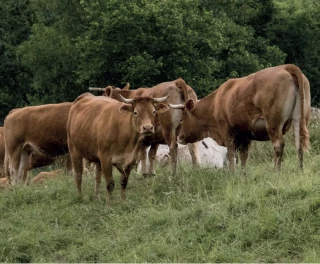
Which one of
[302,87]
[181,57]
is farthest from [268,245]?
[181,57]

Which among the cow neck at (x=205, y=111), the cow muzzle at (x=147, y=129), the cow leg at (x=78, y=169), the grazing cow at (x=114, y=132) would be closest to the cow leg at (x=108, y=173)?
the grazing cow at (x=114, y=132)

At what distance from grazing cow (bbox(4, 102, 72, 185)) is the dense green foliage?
21.4m

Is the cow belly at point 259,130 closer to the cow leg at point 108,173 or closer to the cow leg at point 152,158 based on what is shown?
the cow leg at point 108,173

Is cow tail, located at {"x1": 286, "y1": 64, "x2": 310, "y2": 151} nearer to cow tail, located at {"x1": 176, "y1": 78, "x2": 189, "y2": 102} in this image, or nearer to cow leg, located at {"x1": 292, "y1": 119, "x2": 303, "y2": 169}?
cow leg, located at {"x1": 292, "y1": 119, "x2": 303, "y2": 169}

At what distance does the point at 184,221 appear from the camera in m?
9.73

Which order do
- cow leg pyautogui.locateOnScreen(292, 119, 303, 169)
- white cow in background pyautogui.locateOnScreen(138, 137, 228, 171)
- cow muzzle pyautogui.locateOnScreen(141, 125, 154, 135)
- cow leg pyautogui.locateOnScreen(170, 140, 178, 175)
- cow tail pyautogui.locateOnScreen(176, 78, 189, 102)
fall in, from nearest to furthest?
cow muzzle pyautogui.locateOnScreen(141, 125, 154, 135) < cow leg pyautogui.locateOnScreen(292, 119, 303, 169) < cow leg pyautogui.locateOnScreen(170, 140, 178, 175) < cow tail pyautogui.locateOnScreen(176, 78, 189, 102) < white cow in background pyautogui.locateOnScreen(138, 137, 228, 171)

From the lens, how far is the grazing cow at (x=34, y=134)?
14.4 meters

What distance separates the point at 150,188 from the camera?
39.0 feet

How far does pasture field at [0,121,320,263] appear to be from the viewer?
8750 mm

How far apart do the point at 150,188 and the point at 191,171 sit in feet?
2.62

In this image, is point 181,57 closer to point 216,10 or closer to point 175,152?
point 216,10

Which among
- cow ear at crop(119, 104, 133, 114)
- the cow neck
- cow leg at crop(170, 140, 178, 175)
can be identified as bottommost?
cow leg at crop(170, 140, 178, 175)

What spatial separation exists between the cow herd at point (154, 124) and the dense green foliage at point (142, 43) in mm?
21584

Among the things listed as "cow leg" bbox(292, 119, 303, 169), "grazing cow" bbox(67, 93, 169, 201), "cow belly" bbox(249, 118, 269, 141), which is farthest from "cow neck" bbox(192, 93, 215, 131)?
"cow leg" bbox(292, 119, 303, 169)
